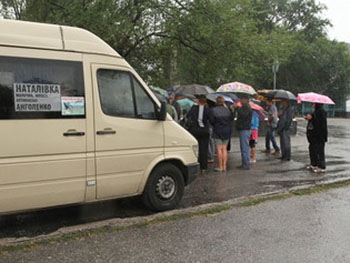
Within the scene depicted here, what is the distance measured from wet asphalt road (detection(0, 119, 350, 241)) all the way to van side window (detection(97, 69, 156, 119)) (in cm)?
155

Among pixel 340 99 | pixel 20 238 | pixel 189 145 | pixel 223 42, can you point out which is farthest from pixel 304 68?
pixel 20 238

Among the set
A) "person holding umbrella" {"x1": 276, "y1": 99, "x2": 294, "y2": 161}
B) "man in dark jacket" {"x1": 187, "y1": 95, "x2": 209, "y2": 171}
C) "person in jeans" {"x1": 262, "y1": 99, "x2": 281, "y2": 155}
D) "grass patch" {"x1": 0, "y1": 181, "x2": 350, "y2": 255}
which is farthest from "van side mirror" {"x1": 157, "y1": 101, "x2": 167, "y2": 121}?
"person in jeans" {"x1": 262, "y1": 99, "x2": 281, "y2": 155}

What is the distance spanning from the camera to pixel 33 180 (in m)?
4.81

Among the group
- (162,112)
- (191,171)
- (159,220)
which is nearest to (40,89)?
(162,112)

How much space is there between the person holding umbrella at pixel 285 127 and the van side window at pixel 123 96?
6086mm

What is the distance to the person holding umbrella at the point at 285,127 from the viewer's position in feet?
36.2

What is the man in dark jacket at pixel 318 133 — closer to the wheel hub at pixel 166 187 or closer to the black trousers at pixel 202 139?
the black trousers at pixel 202 139

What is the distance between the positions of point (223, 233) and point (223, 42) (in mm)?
10564

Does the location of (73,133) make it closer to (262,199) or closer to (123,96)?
(123,96)

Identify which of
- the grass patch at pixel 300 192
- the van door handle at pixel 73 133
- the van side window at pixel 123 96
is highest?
the van side window at pixel 123 96

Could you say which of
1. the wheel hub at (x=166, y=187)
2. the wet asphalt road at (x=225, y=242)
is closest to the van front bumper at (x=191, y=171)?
the wheel hub at (x=166, y=187)

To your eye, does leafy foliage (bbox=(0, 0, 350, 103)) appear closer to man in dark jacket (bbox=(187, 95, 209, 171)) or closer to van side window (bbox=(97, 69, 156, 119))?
man in dark jacket (bbox=(187, 95, 209, 171))

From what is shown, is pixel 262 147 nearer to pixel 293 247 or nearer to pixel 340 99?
pixel 293 247

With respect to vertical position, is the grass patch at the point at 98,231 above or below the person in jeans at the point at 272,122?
below
